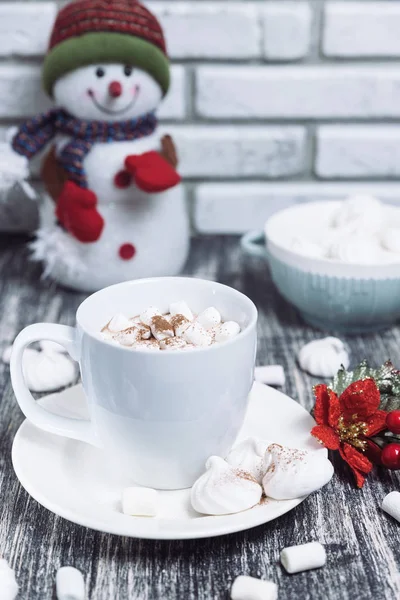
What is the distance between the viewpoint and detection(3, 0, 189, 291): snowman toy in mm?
972

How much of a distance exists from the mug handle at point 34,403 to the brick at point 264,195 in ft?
2.34

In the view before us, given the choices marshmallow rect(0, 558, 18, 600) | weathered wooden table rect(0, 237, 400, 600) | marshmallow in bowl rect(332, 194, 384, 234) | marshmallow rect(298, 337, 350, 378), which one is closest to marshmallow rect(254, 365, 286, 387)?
marshmallow rect(298, 337, 350, 378)

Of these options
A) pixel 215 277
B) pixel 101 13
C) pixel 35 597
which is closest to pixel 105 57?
pixel 101 13

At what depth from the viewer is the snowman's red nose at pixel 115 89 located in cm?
97

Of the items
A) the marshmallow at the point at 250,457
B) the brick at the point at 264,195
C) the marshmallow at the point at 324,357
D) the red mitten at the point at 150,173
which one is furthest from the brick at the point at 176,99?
the marshmallow at the point at 250,457

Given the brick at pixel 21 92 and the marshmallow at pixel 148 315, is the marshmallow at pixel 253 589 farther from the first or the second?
the brick at pixel 21 92

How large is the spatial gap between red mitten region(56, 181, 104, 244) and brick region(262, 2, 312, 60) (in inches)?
17.0

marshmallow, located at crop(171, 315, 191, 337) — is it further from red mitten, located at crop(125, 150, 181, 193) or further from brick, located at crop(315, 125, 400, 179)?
brick, located at crop(315, 125, 400, 179)

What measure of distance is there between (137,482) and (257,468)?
105mm

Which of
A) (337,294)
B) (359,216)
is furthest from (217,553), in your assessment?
(359,216)

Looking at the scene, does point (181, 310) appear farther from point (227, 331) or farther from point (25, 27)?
point (25, 27)

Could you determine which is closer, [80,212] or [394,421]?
[394,421]

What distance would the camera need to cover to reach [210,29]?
1170mm

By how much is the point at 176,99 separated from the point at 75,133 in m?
0.26
